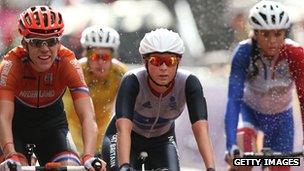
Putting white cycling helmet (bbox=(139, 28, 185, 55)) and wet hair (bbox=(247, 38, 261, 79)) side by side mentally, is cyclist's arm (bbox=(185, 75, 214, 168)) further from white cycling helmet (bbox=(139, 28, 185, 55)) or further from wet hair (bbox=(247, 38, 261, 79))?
wet hair (bbox=(247, 38, 261, 79))

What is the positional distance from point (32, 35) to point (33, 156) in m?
1.06

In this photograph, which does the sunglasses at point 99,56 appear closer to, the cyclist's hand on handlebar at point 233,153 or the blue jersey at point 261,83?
the blue jersey at point 261,83

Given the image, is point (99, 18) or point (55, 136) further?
point (99, 18)

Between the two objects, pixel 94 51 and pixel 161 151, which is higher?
pixel 94 51

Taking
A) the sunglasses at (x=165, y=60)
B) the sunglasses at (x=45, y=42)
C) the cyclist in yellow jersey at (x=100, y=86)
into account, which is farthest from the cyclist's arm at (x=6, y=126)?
the cyclist in yellow jersey at (x=100, y=86)

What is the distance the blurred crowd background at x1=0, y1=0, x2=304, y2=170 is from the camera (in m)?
20.3

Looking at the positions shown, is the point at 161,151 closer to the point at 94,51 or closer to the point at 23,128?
the point at 23,128

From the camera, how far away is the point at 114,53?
16.4m

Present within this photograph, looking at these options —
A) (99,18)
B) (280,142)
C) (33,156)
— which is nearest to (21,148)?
(33,156)

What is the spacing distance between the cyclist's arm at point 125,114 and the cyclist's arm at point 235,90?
4.19 feet

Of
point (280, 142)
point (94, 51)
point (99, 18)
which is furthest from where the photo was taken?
point (99, 18)

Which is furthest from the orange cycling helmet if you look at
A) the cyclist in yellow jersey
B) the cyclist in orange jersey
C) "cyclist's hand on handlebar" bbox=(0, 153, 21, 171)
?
the cyclist in yellow jersey

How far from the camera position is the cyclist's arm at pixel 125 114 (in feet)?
39.6

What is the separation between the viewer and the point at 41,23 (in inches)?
491
